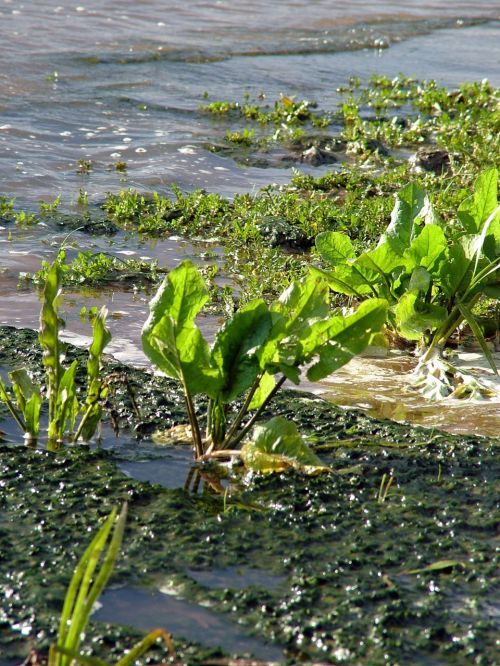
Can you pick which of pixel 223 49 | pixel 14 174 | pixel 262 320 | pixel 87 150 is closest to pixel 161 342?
pixel 262 320

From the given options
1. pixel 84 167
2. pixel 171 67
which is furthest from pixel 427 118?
pixel 171 67

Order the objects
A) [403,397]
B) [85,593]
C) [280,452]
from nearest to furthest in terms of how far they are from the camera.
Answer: [85,593], [280,452], [403,397]

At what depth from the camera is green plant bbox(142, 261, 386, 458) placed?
3.01 meters

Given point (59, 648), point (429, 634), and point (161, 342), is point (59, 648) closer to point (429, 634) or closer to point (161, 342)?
point (429, 634)

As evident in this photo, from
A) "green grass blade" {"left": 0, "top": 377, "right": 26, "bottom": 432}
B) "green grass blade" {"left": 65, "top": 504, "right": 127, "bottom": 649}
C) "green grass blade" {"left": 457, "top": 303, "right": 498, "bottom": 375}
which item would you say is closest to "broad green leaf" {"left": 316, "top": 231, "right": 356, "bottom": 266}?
"green grass blade" {"left": 457, "top": 303, "right": 498, "bottom": 375}

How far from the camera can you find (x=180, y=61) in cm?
1217

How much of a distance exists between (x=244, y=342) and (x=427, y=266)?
139 centimetres

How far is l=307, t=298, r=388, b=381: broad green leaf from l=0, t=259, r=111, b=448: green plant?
678 mm

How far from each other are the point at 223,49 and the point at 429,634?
11.5 m

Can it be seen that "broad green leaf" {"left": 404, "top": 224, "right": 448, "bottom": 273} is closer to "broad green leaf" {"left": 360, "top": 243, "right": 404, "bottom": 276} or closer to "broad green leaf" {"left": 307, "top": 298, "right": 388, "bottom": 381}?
"broad green leaf" {"left": 360, "top": 243, "right": 404, "bottom": 276}

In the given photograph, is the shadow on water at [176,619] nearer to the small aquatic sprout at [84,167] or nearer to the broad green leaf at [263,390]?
the broad green leaf at [263,390]

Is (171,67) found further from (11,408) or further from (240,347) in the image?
(240,347)

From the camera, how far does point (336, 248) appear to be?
4.29 meters

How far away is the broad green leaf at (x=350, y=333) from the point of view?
121 inches
